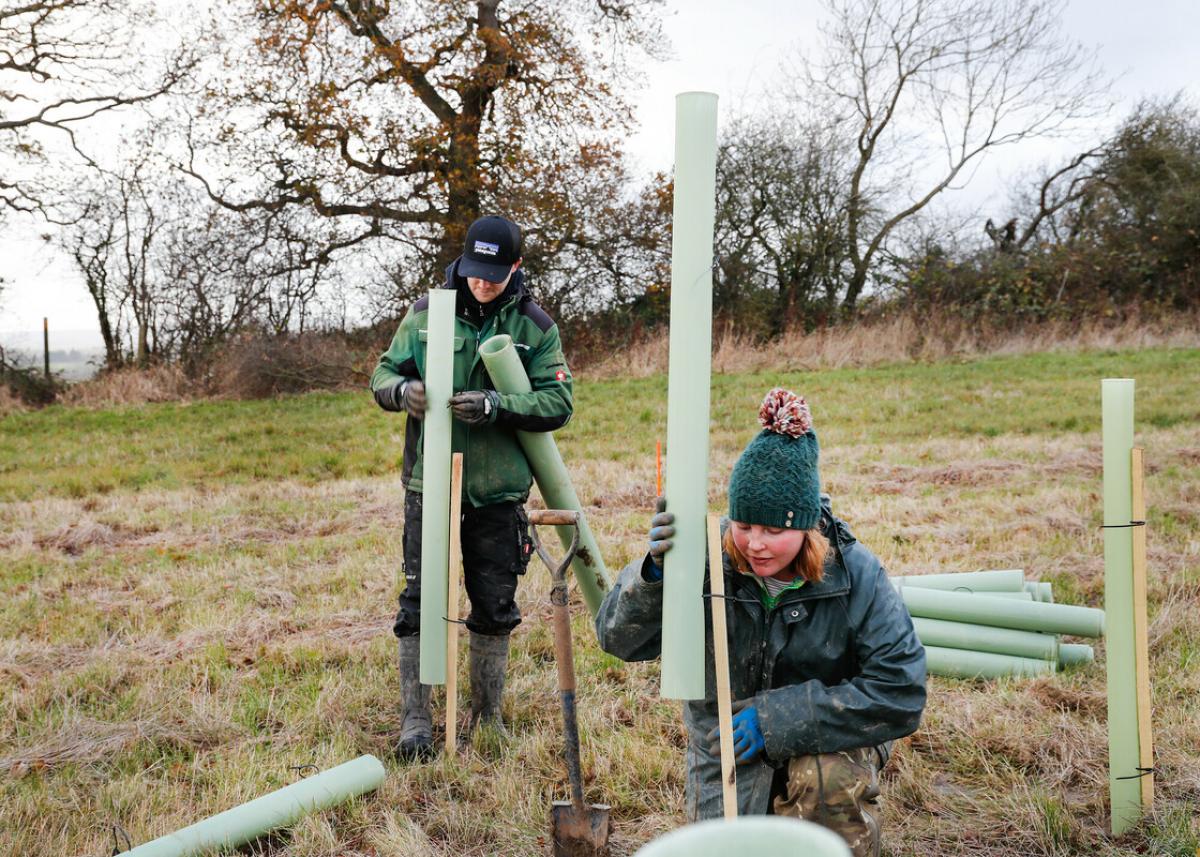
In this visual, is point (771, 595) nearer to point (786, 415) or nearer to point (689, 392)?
point (786, 415)

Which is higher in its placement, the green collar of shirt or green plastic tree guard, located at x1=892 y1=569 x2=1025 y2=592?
the green collar of shirt

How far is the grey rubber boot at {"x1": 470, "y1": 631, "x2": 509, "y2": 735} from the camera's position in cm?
419

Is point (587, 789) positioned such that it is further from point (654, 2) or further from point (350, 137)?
point (654, 2)

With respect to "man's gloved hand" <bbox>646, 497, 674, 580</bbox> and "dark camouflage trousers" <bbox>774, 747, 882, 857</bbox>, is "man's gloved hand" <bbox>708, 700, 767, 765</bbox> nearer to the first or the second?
"dark camouflage trousers" <bbox>774, 747, 882, 857</bbox>

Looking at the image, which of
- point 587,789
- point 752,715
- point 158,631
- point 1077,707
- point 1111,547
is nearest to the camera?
point 752,715

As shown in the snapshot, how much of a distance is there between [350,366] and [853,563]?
14607 mm

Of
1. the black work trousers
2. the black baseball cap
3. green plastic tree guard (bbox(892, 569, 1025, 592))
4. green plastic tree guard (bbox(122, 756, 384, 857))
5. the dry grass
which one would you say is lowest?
green plastic tree guard (bbox(122, 756, 384, 857))

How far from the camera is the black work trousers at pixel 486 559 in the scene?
4121 millimetres

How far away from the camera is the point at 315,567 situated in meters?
6.66

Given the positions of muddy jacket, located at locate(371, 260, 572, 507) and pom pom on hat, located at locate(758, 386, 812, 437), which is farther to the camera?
muddy jacket, located at locate(371, 260, 572, 507)

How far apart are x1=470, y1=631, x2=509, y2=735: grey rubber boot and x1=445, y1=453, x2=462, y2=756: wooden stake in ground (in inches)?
11.2

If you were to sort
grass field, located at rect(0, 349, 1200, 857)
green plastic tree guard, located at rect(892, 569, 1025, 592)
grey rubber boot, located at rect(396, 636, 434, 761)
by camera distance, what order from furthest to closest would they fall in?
green plastic tree guard, located at rect(892, 569, 1025, 592)
grey rubber boot, located at rect(396, 636, 434, 761)
grass field, located at rect(0, 349, 1200, 857)

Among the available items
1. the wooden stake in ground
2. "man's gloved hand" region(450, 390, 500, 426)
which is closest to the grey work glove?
"man's gloved hand" region(450, 390, 500, 426)

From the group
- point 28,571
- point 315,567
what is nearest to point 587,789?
point 315,567
